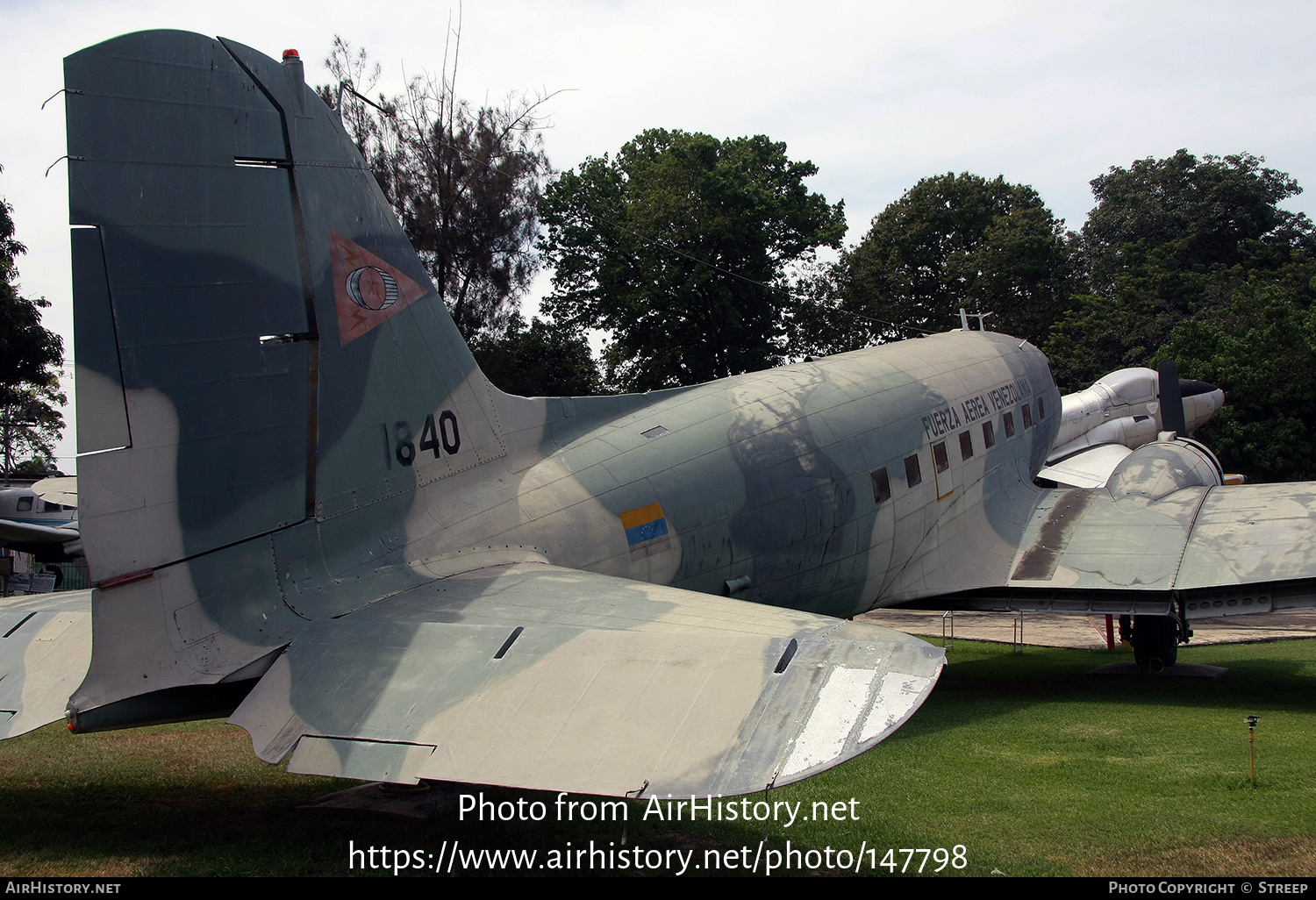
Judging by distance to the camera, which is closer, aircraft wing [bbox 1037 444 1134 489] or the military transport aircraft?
the military transport aircraft

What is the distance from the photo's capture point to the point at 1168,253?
43.4 meters

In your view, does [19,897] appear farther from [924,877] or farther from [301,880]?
[924,877]

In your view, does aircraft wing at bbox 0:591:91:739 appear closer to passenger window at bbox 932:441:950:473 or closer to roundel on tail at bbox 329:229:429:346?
roundel on tail at bbox 329:229:429:346

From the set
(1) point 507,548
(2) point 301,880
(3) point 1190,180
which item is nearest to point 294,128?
(1) point 507,548

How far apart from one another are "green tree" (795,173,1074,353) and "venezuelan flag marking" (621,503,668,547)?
105ft

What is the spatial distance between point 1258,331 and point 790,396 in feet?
80.5

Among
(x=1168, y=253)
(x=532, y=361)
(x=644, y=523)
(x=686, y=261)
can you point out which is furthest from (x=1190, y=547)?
(x=1168, y=253)

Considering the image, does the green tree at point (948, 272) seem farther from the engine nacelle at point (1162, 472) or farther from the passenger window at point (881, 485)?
the passenger window at point (881, 485)

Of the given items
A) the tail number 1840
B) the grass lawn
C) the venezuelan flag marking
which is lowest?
the grass lawn

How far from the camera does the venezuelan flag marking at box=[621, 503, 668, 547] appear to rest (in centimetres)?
866

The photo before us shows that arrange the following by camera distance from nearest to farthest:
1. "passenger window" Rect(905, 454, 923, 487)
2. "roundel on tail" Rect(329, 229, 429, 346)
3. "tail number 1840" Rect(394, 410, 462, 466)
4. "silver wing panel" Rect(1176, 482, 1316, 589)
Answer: "roundel on tail" Rect(329, 229, 429, 346), "tail number 1840" Rect(394, 410, 462, 466), "silver wing panel" Rect(1176, 482, 1316, 589), "passenger window" Rect(905, 454, 923, 487)

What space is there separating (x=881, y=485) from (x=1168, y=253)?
38.4m

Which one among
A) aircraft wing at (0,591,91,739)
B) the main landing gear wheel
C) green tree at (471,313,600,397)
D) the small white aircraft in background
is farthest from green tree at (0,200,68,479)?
the main landing gear wheel

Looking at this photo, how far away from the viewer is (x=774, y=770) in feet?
13.1
